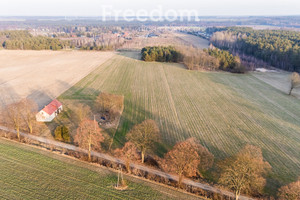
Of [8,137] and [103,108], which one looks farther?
[103,108]

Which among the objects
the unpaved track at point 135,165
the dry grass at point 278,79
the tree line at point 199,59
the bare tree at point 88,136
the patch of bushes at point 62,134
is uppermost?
the tree line at point 199,59

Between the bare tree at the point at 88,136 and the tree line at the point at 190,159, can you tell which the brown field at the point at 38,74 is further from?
the bare tree at the point at 88,136

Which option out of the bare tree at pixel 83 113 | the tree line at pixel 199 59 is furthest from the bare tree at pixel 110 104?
the tree line at pixel 199 59

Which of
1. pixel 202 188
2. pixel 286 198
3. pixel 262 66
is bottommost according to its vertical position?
pixel 202 188

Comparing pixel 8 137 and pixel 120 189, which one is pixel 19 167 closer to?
pixel 8 137

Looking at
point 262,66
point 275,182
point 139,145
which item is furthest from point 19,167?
point 262,66

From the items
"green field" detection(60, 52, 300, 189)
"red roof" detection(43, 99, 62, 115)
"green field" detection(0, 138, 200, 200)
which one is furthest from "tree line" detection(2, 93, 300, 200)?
"green field" detection(60, 52, 300, 189)

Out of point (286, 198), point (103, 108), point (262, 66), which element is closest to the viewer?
point (286, 198)
